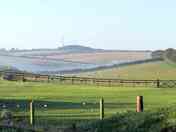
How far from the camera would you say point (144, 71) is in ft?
366

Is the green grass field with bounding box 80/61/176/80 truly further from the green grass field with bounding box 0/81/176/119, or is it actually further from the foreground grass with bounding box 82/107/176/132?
the foreground grass with bounding box 82/107/176/132

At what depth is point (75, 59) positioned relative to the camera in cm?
16550

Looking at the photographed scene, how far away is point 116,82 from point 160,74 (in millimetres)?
25365

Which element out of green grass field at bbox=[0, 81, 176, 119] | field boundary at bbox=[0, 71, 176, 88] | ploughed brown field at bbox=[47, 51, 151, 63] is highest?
ploughed brown field at bbox=[47, 51, 151, 63]

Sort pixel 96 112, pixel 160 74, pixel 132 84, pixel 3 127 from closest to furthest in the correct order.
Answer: pixel 3 127 < pixel 96 112 < pixel 132 84 < pixel 160 74

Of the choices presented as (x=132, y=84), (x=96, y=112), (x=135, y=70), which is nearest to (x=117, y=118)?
(x=96, y=112)

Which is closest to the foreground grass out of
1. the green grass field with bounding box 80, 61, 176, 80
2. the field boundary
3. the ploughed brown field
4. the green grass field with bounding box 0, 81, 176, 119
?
the green grass field with bounding box 0, 81, 176, 119

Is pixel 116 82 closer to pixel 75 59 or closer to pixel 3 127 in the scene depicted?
pixel 3 127

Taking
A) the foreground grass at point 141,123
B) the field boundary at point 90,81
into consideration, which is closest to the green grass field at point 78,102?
the foreground grass at point 141,123

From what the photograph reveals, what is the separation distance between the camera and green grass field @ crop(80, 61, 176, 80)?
102050mm

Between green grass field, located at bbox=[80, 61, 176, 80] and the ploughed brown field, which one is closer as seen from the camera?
green grass field, located at bbox=[80, 61, 176, 80]

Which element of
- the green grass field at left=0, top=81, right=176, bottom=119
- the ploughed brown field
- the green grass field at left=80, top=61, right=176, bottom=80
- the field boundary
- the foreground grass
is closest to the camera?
the foreground grass

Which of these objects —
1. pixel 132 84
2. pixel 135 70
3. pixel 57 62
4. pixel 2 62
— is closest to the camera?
pixel 132 84

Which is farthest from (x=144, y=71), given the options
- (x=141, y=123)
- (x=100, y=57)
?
(x=141, y=123)
